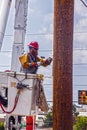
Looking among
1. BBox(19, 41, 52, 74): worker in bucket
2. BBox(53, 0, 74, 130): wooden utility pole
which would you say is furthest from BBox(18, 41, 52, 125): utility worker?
BBox(53, 0, 74, 130): wooden utility pole

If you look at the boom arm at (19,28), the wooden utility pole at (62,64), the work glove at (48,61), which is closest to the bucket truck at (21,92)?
the work glove at (48,61)

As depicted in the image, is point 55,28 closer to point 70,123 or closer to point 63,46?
point 63,46

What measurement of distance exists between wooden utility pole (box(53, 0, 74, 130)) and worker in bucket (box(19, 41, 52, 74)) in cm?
103

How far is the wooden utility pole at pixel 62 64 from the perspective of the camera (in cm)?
612

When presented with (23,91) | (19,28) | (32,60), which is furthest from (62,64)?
(19,28)

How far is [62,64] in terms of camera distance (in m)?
6.24

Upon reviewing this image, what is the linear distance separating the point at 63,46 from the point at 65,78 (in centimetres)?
48

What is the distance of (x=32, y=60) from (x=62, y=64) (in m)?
1.26

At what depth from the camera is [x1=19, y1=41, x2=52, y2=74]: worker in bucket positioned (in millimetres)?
7277

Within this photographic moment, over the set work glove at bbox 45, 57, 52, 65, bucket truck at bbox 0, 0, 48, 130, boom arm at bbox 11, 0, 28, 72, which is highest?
boom arm at bbox 11, 0, 28, 72

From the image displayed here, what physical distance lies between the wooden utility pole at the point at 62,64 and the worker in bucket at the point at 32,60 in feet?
3.39

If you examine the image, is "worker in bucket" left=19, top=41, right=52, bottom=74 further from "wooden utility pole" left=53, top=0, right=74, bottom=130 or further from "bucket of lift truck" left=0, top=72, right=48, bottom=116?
"wooden utility pole" left=53, top=0, right=74, bottom=130

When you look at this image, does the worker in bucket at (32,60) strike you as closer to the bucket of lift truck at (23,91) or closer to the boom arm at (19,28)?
the bucket of lift truck at (23,91)

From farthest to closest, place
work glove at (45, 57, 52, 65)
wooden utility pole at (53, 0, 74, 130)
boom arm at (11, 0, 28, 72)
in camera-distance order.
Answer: boom arm at (11, 0, 28, 72) < work glove at (45, 57, 52, 65) < wooden utility pole at (53, 0, 74, 130)
